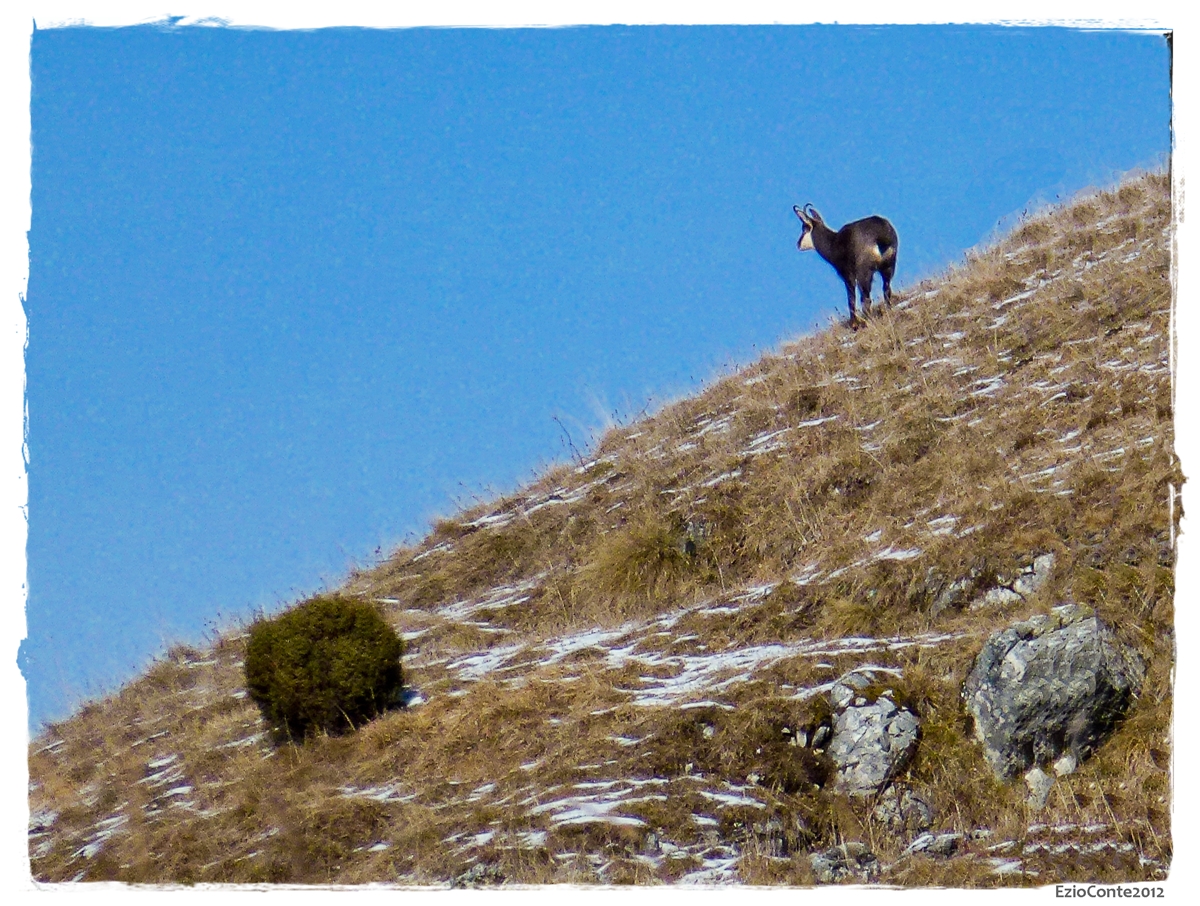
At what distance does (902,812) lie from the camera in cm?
995

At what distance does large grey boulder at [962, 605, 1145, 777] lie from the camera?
33.3 ft

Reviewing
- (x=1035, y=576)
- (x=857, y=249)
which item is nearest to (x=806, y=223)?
(x=857, y=249)

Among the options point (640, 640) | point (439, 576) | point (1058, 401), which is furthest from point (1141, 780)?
point (439, 576)

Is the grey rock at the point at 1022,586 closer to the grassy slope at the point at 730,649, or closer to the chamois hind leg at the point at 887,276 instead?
the grassy slope at the point at 730,649

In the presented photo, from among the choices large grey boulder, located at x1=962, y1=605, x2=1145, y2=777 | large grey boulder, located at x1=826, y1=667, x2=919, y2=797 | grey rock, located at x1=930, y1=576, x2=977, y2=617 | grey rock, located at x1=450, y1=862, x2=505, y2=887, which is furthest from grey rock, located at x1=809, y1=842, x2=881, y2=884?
grey rock, located at x1=930, y1=576, x2=977, y2=617

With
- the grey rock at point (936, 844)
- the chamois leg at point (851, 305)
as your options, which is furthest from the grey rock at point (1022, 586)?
the chamois leg at point (851, 305)

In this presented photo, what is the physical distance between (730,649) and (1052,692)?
3.38 m

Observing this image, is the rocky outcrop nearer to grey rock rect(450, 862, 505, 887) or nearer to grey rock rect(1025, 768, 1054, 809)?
grey rock rect(1025, 768, 1054, 809)

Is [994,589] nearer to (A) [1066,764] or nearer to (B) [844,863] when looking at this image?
(A) [1066,764]

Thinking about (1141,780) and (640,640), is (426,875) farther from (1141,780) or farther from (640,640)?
(1141,780)

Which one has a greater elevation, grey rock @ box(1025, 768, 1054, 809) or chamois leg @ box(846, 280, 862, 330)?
chamois leg @ box(846, 280, 862, 330)

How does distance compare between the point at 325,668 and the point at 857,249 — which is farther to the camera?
the point at 857,249

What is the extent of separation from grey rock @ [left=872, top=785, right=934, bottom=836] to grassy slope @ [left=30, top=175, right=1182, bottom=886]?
0.08 m

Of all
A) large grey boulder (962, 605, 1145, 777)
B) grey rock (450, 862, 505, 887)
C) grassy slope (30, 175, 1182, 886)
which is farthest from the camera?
large grey boulder (962, 605, 1145, 777)
